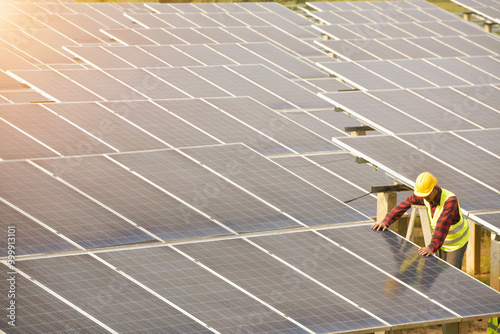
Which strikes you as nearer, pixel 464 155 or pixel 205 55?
pixel 464 155

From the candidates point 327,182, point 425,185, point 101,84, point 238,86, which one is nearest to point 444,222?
point 425,185

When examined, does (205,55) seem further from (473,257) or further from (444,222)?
(444,222)

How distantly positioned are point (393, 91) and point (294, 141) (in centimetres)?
315

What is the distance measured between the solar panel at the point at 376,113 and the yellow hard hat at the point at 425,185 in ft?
14.9

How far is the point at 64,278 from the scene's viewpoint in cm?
1102

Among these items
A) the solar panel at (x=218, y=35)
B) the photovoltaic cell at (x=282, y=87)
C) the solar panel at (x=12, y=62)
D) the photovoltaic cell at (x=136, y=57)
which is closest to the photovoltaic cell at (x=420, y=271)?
the photovoltaic cell at (x=282, y=87)

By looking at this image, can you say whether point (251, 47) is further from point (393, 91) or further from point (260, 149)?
point (260, 149)

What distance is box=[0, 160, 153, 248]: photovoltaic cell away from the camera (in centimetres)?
1212

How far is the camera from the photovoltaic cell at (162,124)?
17.1 metres

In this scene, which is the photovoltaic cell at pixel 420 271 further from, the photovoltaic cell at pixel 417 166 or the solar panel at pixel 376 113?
the solar panel at pixel 376 113

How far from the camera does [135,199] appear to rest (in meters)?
13.2

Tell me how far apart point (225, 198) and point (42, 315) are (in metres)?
4.23

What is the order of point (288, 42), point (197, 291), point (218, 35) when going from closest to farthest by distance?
point (197, 291) → point (218, 35) → point (288, 42)

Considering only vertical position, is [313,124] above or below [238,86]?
below
